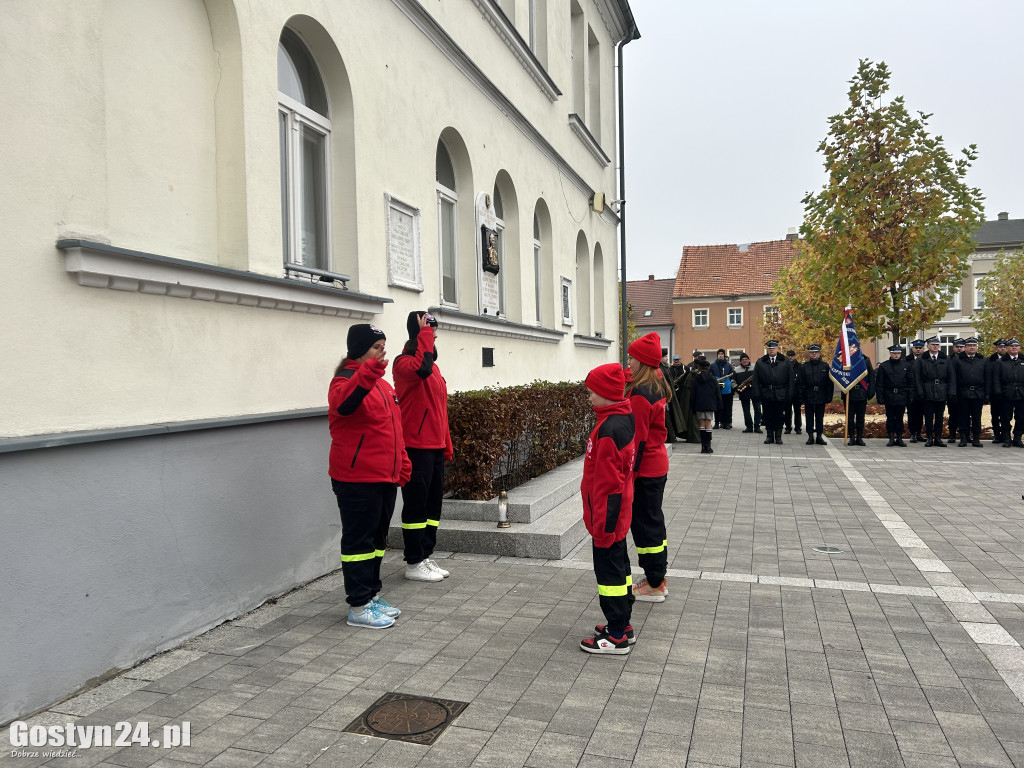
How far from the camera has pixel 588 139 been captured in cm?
1576

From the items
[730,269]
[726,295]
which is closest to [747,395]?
[726,295]

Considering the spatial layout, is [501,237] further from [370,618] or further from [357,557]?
[370,618]

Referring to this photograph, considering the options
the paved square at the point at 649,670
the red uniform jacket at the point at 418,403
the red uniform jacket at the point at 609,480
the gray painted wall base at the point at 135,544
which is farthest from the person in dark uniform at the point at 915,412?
the gray painted wall base at the point at 135,544

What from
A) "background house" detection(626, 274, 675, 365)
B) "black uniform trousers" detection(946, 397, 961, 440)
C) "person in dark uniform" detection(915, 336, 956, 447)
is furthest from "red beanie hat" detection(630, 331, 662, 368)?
"background house" detection(626, 274, 675, 365)

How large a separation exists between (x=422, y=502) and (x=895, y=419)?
1288cm

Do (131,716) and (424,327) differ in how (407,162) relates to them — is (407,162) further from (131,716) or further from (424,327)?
(131,716)

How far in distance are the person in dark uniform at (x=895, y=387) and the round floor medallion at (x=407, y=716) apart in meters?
13.9

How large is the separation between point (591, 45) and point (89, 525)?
53.5ft

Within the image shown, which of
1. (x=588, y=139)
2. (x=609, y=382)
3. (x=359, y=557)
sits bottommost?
(x=359, y=557)

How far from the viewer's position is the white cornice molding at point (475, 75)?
7.79 m

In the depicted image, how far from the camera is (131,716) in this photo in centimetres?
349

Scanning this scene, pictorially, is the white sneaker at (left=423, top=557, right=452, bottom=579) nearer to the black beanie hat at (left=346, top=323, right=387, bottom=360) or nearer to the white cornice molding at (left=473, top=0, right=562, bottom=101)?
the black beanie hat at (left=346, top=323, right=387, bottom=360)

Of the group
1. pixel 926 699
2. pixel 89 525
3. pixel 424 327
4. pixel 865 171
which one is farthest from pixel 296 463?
pixel 865 171

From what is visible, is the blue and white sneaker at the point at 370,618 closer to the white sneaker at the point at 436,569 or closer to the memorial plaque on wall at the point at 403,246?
the white sneaker at the point at 436,569
